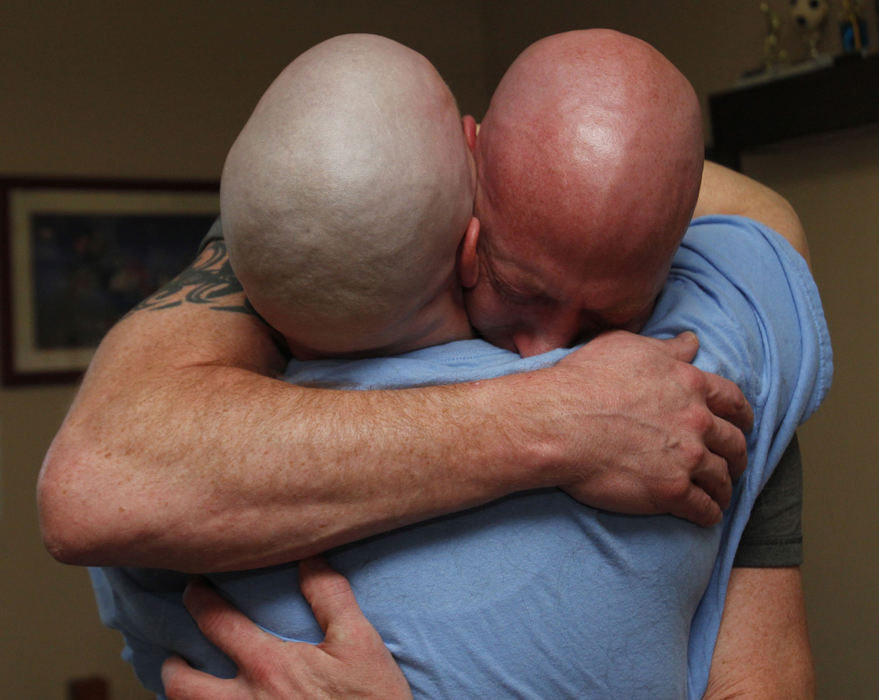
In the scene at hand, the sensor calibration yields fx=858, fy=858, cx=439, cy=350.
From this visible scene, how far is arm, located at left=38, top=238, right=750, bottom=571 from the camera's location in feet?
2.66

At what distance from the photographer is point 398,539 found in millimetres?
883

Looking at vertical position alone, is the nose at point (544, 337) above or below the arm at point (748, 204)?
below

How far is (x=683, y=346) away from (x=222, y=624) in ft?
1.91

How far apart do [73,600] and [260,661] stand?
2.65 m

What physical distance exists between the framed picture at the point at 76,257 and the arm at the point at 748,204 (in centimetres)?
263

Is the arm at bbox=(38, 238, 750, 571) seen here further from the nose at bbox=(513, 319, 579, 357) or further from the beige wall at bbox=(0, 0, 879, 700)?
the beige wall at bbox=(0, 0, 879, 700)

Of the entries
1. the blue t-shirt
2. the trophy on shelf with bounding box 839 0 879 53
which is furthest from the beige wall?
A: the blue t-shirt

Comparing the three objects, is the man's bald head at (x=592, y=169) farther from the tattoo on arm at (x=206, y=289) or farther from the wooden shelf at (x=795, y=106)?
the wooden shelf at (x=795, y=106)

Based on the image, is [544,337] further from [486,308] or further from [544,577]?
[544,577]

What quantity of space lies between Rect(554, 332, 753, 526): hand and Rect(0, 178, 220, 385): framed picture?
282 cm

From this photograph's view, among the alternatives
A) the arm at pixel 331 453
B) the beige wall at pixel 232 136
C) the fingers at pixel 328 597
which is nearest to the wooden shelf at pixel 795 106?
the beige wall at pixel 232 136

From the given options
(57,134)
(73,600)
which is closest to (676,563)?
(73,600)

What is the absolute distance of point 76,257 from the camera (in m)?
3.31

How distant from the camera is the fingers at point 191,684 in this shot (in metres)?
0.93
